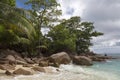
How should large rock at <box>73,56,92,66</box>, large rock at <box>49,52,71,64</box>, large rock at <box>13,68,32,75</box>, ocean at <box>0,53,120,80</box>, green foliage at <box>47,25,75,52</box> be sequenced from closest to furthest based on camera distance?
ocean at <box>0,53,120,80</box>, large rock at <box>13,68,32,75</box>, large rock at <box>49,52,71,64</box>, large rock at <box>73,56,92,66</box>, green foliage at <box>47,25,75,52</box>

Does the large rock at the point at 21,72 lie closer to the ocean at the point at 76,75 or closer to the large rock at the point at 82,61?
the ocean at the point at 76,75

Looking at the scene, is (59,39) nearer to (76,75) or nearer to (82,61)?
(82,61)

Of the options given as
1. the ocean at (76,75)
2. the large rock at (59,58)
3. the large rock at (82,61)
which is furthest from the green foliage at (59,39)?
the ocean at (76,75)

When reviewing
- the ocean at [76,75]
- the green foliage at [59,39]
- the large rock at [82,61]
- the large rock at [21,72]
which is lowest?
the ocean at [76,75]

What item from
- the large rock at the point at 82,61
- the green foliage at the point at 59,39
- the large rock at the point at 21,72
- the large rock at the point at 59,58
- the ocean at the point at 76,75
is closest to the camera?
the ocean at the point at 76,75

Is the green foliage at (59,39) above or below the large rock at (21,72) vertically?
above

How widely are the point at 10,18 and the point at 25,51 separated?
14832 mm

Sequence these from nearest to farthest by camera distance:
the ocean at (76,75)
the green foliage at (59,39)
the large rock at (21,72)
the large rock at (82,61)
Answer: the ocean at (76,75) < the large rock at (21,72) < the large rock at (82,61) < the green foliage at (59,39)

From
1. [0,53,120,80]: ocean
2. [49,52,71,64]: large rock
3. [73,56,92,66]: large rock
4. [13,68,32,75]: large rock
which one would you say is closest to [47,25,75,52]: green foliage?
[73,56,92,66]: large rock

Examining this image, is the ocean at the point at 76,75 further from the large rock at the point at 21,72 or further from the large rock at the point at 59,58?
the large rock at the point at 59,58

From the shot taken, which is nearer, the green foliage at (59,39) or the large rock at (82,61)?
the large rock at (82,61)

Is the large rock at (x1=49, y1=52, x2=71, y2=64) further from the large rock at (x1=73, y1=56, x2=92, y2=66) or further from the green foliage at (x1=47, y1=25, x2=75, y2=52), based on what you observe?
the green foliage at (x1=47, y1=25, x2=75, y2=52)

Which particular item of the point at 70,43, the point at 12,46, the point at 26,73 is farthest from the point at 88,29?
the point at 26,73

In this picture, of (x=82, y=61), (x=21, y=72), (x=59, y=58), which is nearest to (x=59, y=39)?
(x=82, y=61)
